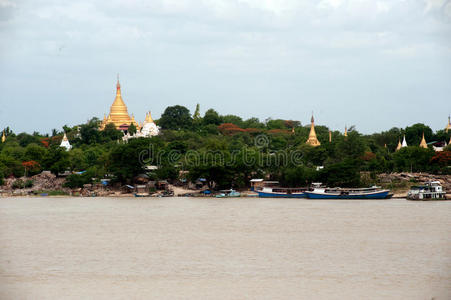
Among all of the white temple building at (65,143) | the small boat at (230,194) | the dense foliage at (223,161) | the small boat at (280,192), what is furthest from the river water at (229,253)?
the white temple building at (65,143)

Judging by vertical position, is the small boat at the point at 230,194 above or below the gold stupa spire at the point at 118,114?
below

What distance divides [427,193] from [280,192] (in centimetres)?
787

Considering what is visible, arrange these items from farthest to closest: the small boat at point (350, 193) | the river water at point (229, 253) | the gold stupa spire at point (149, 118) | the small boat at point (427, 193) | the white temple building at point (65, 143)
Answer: the gold stupa spire at point (149, 118) → the white temple building at point (65, 143) → the small boat at point (350, 193) → the small boat at point (427, 193) → the river water at point (229, 253)

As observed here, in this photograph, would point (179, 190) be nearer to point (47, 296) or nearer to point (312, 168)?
point (312, 168)

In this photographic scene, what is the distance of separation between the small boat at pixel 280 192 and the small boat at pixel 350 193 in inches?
46.7

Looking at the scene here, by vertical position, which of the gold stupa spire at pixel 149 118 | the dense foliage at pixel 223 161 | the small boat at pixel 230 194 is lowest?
the small boat at pixel 230 194

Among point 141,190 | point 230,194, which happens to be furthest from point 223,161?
point 141,190

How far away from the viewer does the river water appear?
1445cm

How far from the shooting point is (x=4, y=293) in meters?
14.3

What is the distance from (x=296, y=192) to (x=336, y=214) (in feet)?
32.5

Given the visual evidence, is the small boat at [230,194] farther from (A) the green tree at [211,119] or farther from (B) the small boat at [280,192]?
(A) the green tree at [211,119]

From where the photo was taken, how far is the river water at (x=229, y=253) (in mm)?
14453

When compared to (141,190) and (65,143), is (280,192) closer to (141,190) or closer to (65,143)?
(141,190)

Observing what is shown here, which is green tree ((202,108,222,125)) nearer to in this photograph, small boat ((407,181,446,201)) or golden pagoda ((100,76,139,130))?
golden pagoda ((100,76,139,130))
